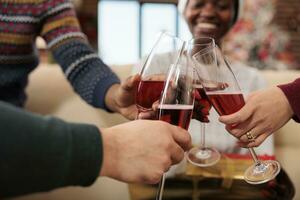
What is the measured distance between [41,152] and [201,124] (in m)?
0.38

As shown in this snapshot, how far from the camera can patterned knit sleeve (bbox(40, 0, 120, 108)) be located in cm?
120

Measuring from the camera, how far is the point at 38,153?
0.55 m

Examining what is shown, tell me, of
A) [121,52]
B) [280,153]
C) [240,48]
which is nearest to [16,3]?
[280,153]

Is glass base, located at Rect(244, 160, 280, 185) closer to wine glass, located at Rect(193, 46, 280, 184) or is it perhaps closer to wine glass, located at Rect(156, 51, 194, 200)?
wine glass, located at Rect(193, 46, 280, 184)

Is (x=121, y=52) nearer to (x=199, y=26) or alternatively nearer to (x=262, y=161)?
(x=199, y=26)

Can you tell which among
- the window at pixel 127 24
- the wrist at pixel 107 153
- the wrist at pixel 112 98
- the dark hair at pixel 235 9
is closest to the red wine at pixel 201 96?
the wrist at pixel 107 153

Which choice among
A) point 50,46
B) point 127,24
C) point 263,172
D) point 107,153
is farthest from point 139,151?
point 127,24

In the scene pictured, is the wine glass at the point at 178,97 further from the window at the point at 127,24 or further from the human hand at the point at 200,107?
the window at the point at 127,24

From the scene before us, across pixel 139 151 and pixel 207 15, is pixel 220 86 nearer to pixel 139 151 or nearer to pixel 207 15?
pixel 139 151

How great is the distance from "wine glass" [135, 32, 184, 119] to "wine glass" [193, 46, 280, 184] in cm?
6

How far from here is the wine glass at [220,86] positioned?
74 centimetres

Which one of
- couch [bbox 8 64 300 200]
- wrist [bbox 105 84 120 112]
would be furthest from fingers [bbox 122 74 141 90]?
couch [bbox 8 64 300 200]

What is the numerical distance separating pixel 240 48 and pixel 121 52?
1960 millimetres

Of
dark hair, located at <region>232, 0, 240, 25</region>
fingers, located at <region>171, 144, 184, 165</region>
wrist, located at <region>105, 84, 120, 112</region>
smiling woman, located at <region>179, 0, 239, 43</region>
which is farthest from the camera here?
dark hair, located at <region>232, 0, 240, 25</region>
